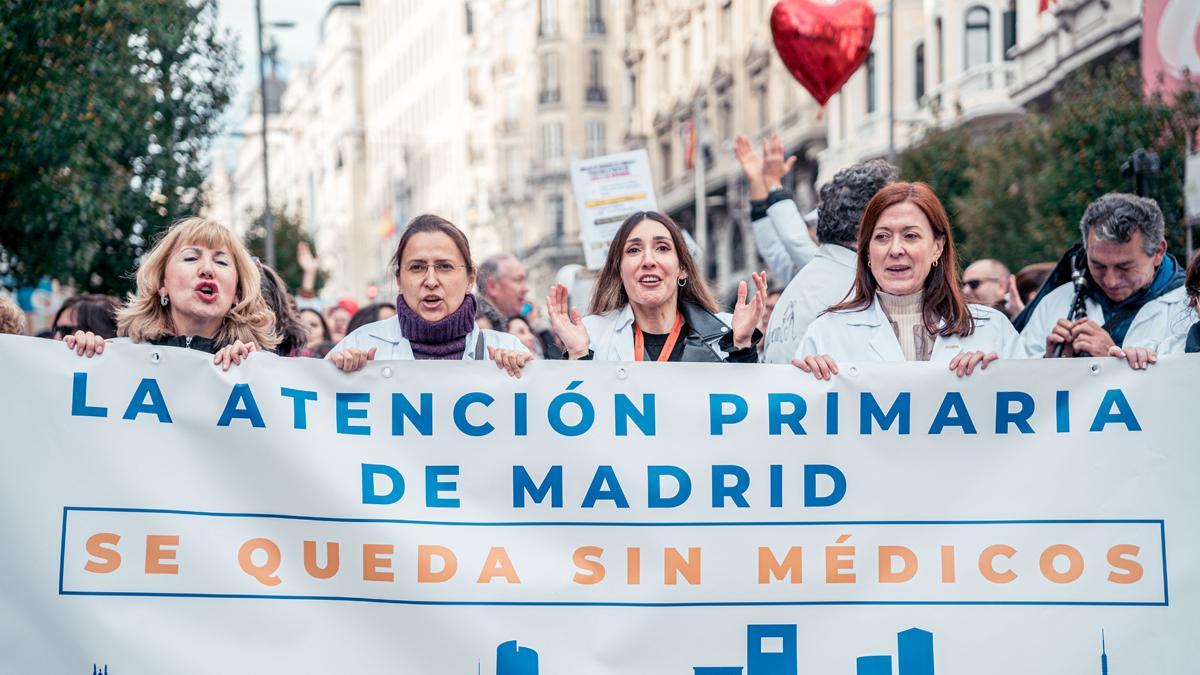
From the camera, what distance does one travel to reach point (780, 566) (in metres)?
4.84

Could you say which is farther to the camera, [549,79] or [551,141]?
[551,141]

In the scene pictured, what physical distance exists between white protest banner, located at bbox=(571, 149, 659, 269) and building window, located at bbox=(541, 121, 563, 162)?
64138mm

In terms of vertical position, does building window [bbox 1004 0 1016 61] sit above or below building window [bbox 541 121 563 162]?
below

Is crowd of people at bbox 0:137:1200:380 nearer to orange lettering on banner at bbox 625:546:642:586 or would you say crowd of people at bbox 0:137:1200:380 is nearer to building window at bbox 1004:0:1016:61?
orange lettering on banner at bbox 625:546:642:586

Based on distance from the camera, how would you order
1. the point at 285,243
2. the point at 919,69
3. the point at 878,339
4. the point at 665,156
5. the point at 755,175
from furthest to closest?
the point at 665,156 < the point at 285,243 < the point at 919,69 < the point at 755,175 < the point at 878,339

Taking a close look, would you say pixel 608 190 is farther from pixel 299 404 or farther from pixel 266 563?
pixel 266 563

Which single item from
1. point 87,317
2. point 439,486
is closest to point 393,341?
point 439,486

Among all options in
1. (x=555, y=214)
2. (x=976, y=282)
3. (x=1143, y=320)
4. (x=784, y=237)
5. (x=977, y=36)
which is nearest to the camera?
(x=1143, y=320)

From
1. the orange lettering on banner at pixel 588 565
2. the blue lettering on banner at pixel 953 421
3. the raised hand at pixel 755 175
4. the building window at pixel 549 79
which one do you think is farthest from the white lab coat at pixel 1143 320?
the building window at pixel 549 79

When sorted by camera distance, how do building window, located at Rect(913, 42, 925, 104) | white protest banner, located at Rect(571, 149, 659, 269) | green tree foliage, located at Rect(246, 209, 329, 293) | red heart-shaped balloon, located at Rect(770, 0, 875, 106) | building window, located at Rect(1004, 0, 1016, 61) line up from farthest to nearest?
1. green tree foliage, located at Rect(246, 209, 329, 293)
2. building window, located at Rect(913, 42, 925, 104)
3. building window, located at Rect(1004, 0, 1016, 61)
4. red heart-shaped balloon, located at Rect(770, 0, 875, 106)
5. white protest banner, located at Rect(571, 149, 659, 269)

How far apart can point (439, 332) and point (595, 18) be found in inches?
2754

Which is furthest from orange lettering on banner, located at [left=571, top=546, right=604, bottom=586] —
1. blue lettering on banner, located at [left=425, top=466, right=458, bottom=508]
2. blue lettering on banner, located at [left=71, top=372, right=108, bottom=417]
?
blue lettering on banner, located at [left=71, top=372, right=108, bottom=417]

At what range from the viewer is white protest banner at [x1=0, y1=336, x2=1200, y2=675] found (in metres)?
4.74

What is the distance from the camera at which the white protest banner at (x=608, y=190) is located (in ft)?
35.9
